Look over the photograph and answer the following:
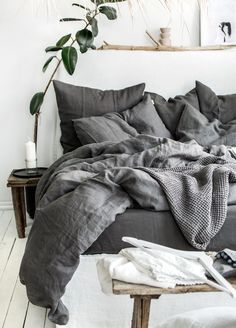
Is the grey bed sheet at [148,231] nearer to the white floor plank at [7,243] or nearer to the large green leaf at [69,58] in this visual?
the white floor plank at [7,243]

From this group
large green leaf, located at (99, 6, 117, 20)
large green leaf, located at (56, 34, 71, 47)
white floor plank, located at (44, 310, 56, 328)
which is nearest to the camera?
white floor plank, located at (44, 310, 56, 328)

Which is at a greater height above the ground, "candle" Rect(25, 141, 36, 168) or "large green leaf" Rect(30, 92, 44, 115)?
"large green leaf" Rect(30, 92, 44, 115)

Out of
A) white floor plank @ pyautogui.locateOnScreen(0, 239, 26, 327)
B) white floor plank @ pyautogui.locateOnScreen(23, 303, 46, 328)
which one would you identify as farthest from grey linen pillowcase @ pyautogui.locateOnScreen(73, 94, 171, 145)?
white floor plank @ pyautogui.locateOnScreen(23, 303, 46, 328)

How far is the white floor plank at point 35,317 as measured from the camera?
2.14 meters

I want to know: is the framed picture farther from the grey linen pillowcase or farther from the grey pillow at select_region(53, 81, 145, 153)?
the grey pillow at select_region(53, 81, 145, 153)

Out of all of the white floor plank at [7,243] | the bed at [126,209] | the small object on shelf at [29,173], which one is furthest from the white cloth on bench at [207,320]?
the small object on shelf at [29,173]

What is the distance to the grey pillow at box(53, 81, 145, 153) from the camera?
354 cm

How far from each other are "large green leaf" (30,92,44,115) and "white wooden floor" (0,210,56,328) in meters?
1.07

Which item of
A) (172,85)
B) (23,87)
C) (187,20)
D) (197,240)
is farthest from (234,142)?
(23,87)

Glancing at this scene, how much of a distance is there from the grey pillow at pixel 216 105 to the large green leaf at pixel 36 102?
1340 millimetres

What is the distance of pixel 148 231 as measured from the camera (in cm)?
204

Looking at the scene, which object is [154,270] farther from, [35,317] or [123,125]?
[123,125]

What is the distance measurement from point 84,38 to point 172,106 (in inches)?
35.7

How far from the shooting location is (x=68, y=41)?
3805 mm
